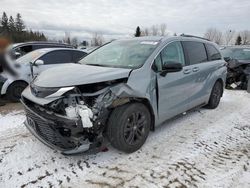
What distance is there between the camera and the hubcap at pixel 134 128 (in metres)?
3.34

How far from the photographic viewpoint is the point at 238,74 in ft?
29.2

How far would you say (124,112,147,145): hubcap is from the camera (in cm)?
334

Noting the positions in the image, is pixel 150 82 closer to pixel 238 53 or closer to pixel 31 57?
pixel 31 57

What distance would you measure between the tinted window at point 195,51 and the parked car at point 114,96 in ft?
0.14

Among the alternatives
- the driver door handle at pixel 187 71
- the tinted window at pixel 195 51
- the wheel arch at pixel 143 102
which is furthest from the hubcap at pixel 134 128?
the tinted window at pixel 195 51

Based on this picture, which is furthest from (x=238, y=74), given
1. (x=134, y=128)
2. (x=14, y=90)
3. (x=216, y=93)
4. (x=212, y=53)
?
(x=14, y=90)

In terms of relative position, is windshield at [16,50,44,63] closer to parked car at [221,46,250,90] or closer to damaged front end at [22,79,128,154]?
damaged front end at [22,79,128,154]

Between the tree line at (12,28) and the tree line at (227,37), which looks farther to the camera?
the tree line at (227,37)

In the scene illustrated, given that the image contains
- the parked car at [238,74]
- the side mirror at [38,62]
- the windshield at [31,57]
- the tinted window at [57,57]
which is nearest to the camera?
the side mirror at [38,62]

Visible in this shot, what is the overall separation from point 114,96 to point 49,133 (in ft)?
3.15

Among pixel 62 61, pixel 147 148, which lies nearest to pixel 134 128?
pixel 147 148

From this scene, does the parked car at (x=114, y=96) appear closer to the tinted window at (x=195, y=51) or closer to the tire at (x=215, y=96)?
the tinted window at (x=195, y=51)

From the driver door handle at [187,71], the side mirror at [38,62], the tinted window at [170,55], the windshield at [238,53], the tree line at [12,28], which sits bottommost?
the windshield at [238,53]

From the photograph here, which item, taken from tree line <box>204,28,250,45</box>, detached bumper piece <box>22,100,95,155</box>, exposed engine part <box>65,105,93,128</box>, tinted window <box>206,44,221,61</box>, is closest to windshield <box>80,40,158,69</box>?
exposed engine part <box>65,105,93,128</box>
